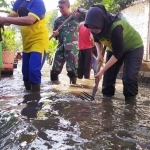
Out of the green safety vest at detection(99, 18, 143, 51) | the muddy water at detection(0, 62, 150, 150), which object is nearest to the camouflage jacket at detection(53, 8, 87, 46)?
the green safety vest at detection(99, 18, 143, 51)

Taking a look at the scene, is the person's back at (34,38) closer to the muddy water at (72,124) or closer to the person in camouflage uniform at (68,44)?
the muddy water at (72,124)

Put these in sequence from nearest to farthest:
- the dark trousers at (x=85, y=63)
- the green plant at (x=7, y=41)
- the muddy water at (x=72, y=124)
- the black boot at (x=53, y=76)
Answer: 1. the muddy water at (x=72, y=124)
2. the black boot at (x=53, y=76)
3. the dark trousers at (x=85, y=63)
4. the green plant at (x=7, y=41)

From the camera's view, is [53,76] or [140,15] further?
[140,15]

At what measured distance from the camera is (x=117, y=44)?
3164 millimetres

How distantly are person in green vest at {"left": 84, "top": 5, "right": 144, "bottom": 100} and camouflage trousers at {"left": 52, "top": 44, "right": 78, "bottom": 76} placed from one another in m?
1.70

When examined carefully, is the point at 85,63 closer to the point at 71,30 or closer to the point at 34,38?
the point at 71,30

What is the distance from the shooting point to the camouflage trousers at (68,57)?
5.68 m

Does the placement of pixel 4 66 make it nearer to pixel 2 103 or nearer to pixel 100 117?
pixel 2 103

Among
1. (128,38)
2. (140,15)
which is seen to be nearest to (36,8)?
(128,38)

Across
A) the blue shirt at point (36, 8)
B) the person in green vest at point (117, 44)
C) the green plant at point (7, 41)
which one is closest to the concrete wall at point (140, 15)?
the green plant at point (7, 41)

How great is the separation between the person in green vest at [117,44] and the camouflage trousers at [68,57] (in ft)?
5.57

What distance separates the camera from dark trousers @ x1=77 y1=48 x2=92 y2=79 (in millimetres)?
6992

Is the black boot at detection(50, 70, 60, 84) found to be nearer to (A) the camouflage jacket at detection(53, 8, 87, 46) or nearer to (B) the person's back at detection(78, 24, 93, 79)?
(A) the camouflage jacket at detection(53, 8, 87, 46)

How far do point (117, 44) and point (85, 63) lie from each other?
12.6 ft
